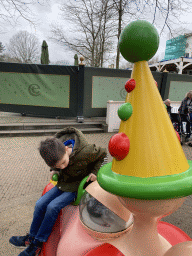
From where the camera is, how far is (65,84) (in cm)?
808

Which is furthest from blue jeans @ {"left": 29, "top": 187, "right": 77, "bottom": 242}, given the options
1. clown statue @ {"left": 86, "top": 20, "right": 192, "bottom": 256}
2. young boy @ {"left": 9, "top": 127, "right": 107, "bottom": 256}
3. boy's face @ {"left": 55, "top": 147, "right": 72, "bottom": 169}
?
clown statue @ {"left": 86, "top": 20, "right": 192, "bottom": 256}

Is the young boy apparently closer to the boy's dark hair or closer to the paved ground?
the boy's dark hair

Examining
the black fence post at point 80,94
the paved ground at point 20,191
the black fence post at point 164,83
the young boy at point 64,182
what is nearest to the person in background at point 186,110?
the paved ground at point 20,191

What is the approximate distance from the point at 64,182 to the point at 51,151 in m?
0.50

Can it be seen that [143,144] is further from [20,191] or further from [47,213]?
[20,191]

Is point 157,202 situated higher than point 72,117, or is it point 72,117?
point 157,202

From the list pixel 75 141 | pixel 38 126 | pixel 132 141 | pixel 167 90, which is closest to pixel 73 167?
pixel 75 141

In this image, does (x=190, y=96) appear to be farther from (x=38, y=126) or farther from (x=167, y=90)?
(x=38, y=126)

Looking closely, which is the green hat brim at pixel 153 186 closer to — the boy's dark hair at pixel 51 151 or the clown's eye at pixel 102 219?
the clown's eye at pixel 102 219

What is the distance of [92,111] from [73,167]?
22.1 ft

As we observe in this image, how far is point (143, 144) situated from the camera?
3.08ft

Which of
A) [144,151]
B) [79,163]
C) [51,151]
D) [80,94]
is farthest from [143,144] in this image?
[80,94]

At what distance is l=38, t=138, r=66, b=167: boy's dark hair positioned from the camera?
4.90 ft

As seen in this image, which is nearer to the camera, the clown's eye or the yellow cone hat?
the yellow cone hat
